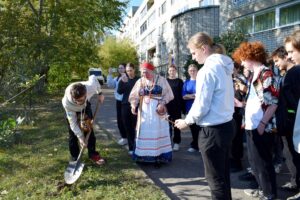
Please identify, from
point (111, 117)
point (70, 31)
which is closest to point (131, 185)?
point (111, 117)

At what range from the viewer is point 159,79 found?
249 inches

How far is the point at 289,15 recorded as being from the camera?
56.5 ft

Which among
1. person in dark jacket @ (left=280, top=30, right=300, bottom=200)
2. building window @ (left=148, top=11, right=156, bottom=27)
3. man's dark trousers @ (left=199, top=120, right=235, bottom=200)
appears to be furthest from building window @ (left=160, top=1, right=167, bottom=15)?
man's dark trousers @ (left=199, top=120, right=235, bottom=200)

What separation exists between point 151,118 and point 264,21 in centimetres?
1488

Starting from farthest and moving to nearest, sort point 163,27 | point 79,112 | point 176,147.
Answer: point 163,27
point 176,147
point 79,112

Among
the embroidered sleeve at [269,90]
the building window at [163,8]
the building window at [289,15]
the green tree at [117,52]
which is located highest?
the building window at [163,8]

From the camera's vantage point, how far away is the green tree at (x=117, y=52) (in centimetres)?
5519

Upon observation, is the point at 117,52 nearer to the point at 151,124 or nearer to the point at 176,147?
the point at 176,147

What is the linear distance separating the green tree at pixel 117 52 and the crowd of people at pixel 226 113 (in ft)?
159

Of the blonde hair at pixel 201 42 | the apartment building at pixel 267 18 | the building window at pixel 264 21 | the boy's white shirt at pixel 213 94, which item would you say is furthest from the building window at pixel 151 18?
the boy's white shirt at pixel 213 94

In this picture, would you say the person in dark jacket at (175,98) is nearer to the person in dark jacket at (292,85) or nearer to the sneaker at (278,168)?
the sneaker at (278,168)

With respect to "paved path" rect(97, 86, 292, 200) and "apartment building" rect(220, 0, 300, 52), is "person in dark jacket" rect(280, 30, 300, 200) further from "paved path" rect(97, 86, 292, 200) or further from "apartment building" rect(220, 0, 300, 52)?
"apartment building" rect(220, 0, 300, 52)

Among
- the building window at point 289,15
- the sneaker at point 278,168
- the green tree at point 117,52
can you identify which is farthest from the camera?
the green tree at point 117,52

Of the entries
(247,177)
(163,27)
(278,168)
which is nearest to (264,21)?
(278,168)
